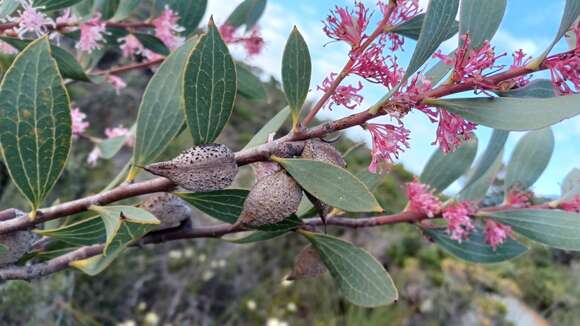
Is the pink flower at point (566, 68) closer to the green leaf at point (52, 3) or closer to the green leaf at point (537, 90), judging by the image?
the green leaf at point (537, 90)

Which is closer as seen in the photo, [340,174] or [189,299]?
[340,174]

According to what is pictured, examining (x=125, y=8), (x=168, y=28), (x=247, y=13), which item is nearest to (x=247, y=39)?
(x=247, y=13)

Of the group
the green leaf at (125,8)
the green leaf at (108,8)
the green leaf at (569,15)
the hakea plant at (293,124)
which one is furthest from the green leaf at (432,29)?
the green leaf at (108,8)

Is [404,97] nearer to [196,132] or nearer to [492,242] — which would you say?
[196,132]

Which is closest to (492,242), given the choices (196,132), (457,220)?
(457,220)

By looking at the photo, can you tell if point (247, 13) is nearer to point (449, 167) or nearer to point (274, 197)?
point (449, 167)

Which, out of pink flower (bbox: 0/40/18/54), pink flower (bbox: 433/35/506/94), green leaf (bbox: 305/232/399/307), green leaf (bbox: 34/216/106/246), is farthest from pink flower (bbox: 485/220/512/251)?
pink flower (bbox: 0/40/18/54)
